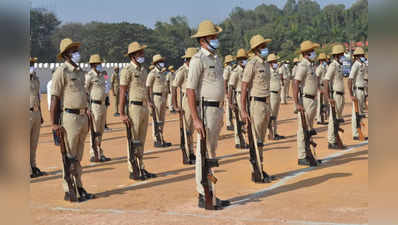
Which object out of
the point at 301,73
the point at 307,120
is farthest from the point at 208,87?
the point at 307,120

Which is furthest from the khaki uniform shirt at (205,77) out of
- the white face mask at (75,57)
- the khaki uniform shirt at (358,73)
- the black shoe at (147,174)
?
the khaki uniform shirt at (358,73)

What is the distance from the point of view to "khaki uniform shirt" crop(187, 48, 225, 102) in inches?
277

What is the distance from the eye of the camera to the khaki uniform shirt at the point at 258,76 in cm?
884

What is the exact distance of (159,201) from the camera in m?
7.51

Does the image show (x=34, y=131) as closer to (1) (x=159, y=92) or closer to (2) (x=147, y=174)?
(2) (x=147, y=174)

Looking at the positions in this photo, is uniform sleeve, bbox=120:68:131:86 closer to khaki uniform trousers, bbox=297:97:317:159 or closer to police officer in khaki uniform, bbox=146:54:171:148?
khaki uniform trousers, bbox=297:97:317:159

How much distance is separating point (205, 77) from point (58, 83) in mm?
2391

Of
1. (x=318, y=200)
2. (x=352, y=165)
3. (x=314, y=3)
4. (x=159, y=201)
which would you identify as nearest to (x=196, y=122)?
(x=159, y=201)

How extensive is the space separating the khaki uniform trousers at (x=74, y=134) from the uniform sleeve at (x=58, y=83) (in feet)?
1.24

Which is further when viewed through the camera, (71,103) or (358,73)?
(358,73)

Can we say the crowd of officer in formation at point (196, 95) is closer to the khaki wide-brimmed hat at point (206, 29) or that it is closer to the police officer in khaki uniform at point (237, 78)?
the khaki wide-brimmed hat at point (206, 29)

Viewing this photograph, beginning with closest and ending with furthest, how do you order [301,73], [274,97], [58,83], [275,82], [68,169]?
[68,169]
[58,83]
[301,73]
[274,97]
[275,82]

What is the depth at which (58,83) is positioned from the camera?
7.80 metres

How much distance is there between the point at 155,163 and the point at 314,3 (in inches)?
6195
